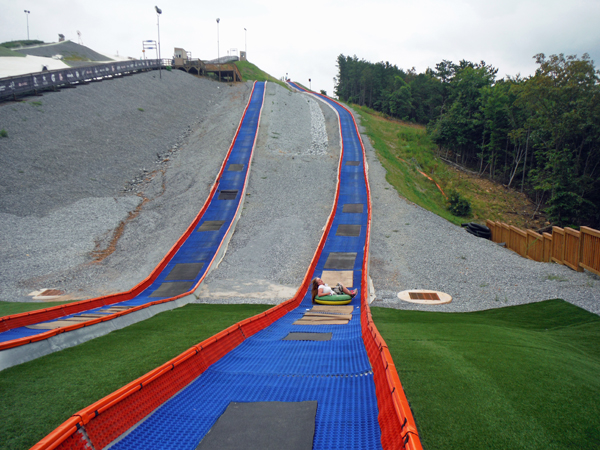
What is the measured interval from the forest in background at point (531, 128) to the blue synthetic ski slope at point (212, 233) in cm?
2187

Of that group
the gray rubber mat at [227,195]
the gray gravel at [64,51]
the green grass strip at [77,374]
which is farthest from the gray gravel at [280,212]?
the gray gravel at [64,51]

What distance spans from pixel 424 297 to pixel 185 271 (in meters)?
9.51

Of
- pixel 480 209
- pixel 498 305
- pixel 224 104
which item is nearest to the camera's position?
pixel 498 305

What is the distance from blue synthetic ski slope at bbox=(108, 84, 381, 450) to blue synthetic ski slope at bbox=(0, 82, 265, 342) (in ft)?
16.1

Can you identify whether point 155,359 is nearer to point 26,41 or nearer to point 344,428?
point 344,428

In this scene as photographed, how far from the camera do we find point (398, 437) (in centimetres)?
343

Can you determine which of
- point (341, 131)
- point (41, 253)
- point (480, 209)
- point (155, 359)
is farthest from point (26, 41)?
point (155, 359)

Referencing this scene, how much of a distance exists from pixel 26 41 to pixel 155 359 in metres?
102

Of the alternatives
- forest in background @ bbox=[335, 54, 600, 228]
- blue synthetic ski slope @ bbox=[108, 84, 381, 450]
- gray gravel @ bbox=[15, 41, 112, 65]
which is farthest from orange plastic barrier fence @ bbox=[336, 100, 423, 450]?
gray gravel @ bbox=[15, 41, 112, 65]

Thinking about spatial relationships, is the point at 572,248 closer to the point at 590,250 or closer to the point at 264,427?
the point at 590,250

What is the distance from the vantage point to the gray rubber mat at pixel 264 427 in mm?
3744

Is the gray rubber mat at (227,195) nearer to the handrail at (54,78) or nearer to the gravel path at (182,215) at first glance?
the gravel path at (182,215)

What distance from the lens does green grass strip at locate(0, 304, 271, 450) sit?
156 inches

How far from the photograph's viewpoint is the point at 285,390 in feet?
16.3
